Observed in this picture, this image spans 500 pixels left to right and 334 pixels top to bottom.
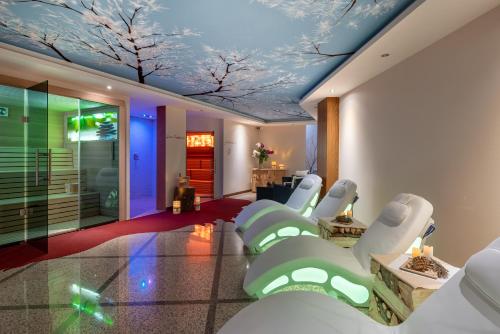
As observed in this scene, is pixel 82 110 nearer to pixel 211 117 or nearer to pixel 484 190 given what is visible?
pixel 211 117

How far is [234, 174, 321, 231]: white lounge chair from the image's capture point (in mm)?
4297

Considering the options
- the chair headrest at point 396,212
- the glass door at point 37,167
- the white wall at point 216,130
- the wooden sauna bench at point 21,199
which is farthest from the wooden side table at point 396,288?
the white wall at point 216,130

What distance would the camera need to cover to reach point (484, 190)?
2.62 meters

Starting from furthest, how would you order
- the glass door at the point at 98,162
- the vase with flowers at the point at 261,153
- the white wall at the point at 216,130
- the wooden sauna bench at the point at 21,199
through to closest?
the vase with flowers at the point at 261,153 → the white wall at the point at 216,130 → the glass door at the point at 98,162 → the wooden sauna bench at the point at 21,199

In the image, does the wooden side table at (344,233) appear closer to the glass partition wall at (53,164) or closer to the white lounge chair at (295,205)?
the white lounge chair at (295,205)

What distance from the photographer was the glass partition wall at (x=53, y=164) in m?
4.39

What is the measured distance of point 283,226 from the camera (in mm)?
3461

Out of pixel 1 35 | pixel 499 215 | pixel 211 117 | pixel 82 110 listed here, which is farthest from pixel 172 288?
pixel 211 117

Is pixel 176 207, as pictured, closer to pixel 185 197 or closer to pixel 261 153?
pixel 185 197

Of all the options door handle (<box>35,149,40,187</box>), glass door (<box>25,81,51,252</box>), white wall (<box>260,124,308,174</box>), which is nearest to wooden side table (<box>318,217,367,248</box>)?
glass door (<box>25,81,51,252</box>)

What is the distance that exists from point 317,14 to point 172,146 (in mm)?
5356

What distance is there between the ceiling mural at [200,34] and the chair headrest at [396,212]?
1800mm

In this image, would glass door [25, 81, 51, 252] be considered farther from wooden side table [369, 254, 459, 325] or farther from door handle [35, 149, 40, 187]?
wooden side table [369, 254, 459, 325]

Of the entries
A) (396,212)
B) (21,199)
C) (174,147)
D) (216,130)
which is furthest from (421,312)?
(216,130)
